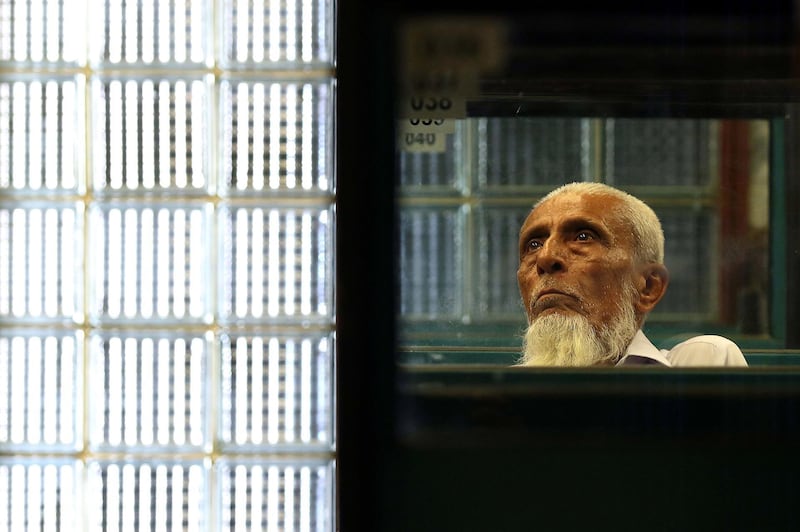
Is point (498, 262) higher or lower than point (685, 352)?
higher

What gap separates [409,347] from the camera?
1.28m

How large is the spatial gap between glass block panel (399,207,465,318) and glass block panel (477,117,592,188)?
9 centimetres

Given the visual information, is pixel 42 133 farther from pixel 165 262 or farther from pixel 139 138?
pixel 165 262

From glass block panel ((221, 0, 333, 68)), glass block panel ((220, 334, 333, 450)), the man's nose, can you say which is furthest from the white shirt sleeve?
glass block panel ((221, 0, 333, 68))

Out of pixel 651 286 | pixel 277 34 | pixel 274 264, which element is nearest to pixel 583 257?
pixel 651 286

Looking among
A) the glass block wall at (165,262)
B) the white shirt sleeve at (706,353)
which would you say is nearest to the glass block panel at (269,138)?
the glass block wall at (165,262)

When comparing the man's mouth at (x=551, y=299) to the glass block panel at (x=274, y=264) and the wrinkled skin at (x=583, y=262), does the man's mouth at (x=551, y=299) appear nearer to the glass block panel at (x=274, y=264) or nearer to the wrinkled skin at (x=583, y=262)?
the wrinkled skin at (x=583, y=262)

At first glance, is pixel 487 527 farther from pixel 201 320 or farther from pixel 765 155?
pixel 765 155

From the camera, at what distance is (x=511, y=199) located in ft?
4.16

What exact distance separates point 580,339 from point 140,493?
0.70m

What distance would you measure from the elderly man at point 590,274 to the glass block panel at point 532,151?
0.03 meters

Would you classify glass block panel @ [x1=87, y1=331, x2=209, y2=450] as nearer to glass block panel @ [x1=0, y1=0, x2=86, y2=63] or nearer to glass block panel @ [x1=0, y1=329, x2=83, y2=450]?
glass block panel @ [x1=0, y1=329, x2=83, y2=450]

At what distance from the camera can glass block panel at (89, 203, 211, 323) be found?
1229 millimetres

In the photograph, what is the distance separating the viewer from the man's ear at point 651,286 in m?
1.26
